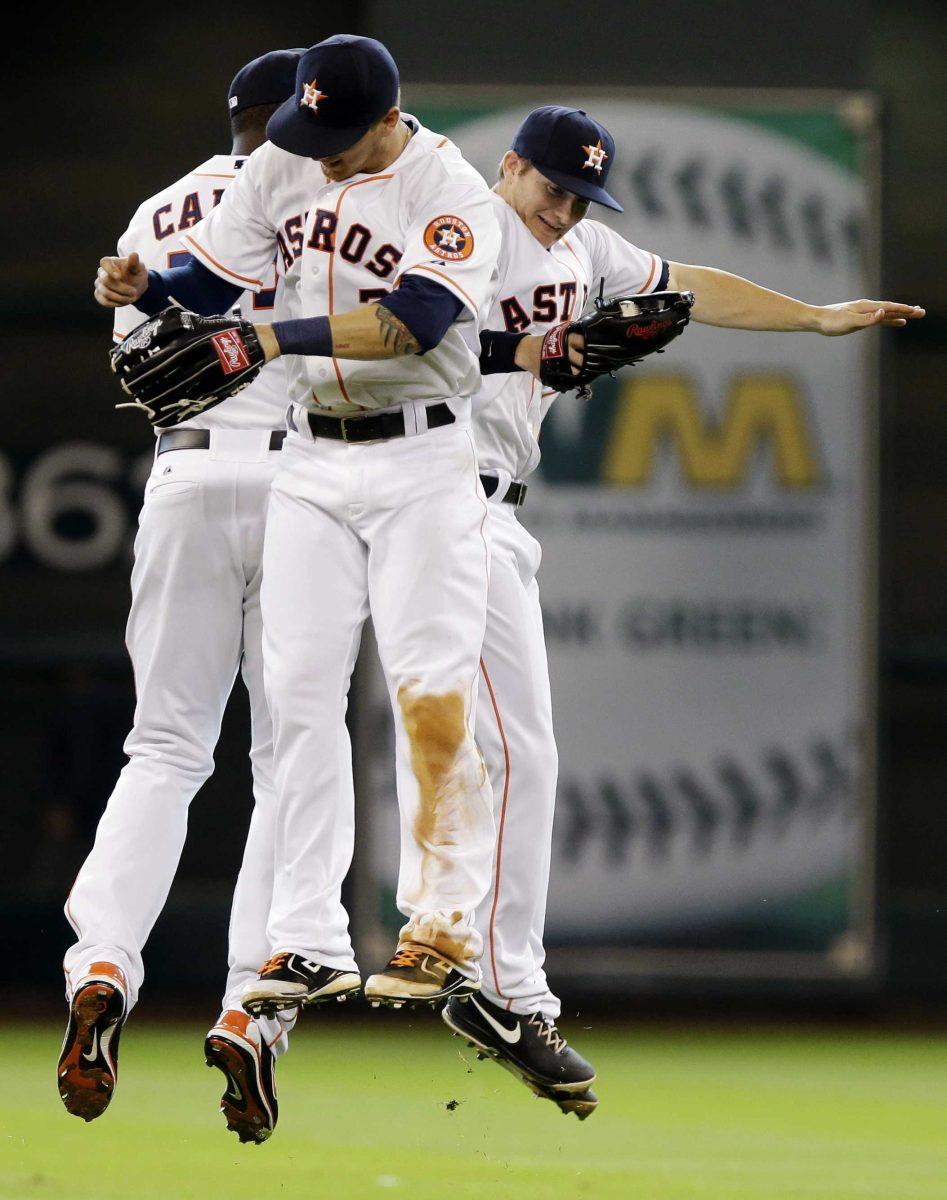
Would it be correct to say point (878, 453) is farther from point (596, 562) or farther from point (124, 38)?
point (124, 38)

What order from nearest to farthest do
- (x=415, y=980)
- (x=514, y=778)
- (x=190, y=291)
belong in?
(x=415, y=980) → (x=190, y=291) → (x=514, y=778)

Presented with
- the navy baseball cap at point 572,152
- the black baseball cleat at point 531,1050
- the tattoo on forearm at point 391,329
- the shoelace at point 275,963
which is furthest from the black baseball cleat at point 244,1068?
the navy baseball cap at point 572,152

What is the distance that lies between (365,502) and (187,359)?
49 centimetres

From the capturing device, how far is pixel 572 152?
16.4 ft

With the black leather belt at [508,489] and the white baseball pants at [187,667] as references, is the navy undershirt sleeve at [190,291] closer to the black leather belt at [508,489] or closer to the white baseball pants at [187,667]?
the white baseball pants at [187,667]

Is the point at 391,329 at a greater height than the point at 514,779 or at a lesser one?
greater

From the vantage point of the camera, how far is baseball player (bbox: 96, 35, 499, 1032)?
4445 mm

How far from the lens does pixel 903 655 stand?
9.44 m

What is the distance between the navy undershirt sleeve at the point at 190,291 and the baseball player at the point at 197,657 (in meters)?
0.12

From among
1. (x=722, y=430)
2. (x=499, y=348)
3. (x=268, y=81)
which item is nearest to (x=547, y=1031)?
(x=499, y=348)

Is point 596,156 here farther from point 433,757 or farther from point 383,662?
point 433,757

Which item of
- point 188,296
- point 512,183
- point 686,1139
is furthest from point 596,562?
point 188,296

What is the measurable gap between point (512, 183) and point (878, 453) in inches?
151

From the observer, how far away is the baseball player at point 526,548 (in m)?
5.02
